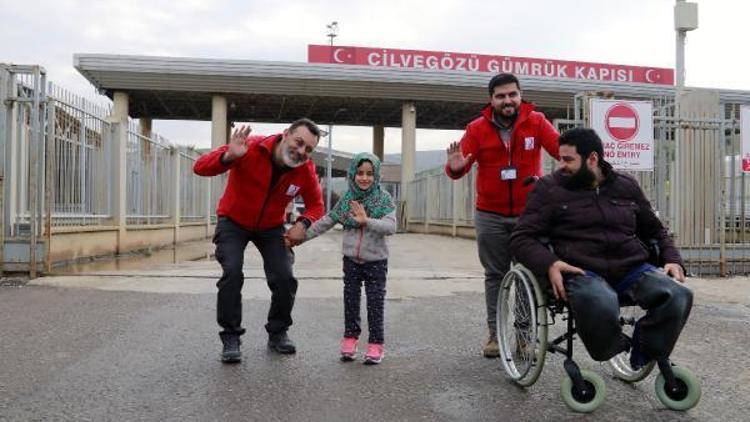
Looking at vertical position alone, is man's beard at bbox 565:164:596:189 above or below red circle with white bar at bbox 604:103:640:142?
below

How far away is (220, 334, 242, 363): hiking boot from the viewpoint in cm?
418

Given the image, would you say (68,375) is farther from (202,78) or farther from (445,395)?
(202,78)

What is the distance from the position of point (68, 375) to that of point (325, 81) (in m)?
23.2

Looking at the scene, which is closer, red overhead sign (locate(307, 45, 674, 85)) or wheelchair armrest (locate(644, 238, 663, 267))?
wheelchair armrest (locate(644, 238, 663, 267))

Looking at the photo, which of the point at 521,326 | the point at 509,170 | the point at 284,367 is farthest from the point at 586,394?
the point at 284,367

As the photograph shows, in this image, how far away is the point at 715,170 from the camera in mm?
9789

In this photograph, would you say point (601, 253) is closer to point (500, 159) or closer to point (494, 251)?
point (494, 251)

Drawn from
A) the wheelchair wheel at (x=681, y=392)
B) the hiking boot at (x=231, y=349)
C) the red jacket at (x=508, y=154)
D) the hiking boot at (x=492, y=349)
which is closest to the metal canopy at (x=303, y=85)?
the red jacket at (x=508, y=154)

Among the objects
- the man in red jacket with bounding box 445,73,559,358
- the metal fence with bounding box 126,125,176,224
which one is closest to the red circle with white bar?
the man in red jacket with bounding box 445,73,559,358

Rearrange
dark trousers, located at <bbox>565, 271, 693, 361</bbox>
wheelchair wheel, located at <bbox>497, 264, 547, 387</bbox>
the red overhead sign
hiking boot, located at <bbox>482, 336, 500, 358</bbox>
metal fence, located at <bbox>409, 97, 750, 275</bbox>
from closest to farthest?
dark trousers, located at <bbox>565, 271, 693, 361</bbox>, wheelchair wheel, located at <bbox>497, 264, 547, 387</bbox>, hiking boot, located at <bbox>482, 336, 500, 358</bbox>, metal fence, located at <bbox>409, 97, 750, 275</bbox>, the red overhead sign

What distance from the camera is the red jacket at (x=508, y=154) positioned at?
4.29m

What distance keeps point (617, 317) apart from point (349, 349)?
1.80m

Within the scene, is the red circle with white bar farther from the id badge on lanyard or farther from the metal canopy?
the metal canopy

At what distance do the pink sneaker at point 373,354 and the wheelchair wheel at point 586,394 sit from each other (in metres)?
1.34
